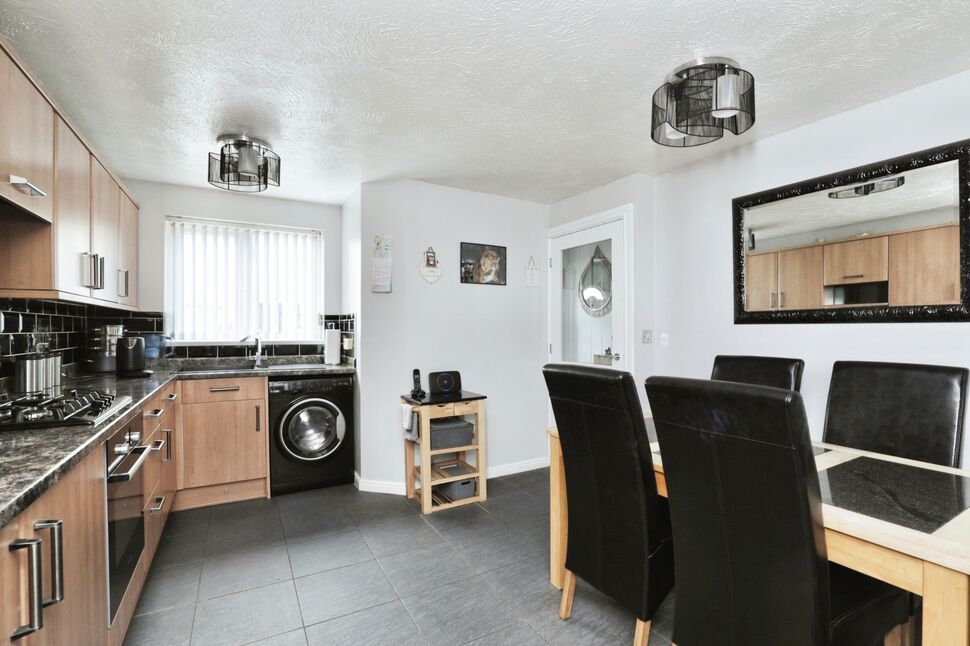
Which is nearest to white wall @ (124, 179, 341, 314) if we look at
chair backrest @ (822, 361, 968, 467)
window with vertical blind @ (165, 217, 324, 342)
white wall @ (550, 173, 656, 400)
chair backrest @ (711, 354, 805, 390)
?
window with vertical blind @ (165, 217, 324, 342)

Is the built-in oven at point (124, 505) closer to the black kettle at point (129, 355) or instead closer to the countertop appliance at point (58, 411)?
the countertop appliance at point (58, 411)

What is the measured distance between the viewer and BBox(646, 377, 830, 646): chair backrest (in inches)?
43.4

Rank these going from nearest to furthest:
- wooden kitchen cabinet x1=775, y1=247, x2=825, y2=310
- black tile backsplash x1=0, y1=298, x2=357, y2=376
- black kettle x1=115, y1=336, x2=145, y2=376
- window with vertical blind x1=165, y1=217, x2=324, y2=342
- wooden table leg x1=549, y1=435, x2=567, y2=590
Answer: wooden table leg x1=549, y1=435, x2=567, y2=590 → black tile backsplash x1=0, y1=298, x2=357, y2=376 → wooden kitchen cabinet x1=775, y1=247, x2=825, y2=310 → black kettle x1=115, y1=336, x2=145, y2=376 → window with vertical blind x1=165, y1=217, x2=324, y2=342

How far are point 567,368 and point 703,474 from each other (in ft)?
1.91

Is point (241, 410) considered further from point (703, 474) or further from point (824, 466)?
point (824, 466)

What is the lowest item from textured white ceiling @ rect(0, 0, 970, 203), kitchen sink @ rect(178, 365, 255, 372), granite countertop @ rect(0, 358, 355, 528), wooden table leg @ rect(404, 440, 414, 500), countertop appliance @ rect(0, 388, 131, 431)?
wooden table leg @ rect(404, 440, 414, 500)

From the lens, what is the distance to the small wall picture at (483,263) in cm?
377

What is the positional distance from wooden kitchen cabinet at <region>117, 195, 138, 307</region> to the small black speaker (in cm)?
200

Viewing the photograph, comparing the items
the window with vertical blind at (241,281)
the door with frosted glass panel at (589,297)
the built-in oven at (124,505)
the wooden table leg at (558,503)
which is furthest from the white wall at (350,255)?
the wooden table leg at (558,503)

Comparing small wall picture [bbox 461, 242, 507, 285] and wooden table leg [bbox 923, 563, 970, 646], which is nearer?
wooden table leg [bbox 923, 563, 970, 646]

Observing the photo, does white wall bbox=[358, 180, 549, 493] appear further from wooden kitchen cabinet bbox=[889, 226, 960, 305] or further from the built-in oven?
wooden kitchen cabinet bbox=[889, 226, 960, 305]

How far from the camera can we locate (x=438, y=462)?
357 cm

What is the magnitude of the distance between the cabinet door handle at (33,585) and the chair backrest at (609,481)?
1441 millimetres

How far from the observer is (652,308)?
11.0ft
